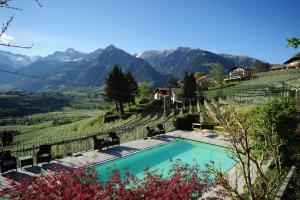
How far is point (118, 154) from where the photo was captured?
17.0 metres

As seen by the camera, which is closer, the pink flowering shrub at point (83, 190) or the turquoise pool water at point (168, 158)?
the pink flowering shrub at point (83, 190)

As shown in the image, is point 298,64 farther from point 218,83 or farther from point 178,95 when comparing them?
point 178,95

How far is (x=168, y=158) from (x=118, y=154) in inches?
142

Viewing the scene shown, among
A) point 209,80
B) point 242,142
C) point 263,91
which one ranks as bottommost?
point 242,142

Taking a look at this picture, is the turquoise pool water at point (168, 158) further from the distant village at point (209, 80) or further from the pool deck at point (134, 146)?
the distant village at point (209, 80)

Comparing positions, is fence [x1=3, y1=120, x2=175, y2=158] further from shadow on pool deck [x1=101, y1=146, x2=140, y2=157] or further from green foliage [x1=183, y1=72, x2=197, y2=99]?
green foliage [x1=183, y1=72, x2=197, y2=99]

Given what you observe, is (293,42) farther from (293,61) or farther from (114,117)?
(293,61)

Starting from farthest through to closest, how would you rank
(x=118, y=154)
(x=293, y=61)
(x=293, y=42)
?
(x=293, y=61)
(x=118, y=154)
(x=293, y=42)

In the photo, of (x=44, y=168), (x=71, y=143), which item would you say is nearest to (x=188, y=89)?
(x=71, y=143)

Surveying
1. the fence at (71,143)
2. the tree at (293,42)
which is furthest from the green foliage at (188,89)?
the tree at (293,42)

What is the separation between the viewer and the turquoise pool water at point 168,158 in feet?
50.3

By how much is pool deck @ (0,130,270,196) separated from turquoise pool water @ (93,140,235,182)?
0.41m

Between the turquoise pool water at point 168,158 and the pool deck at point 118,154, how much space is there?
0.41m

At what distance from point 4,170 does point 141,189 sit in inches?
352
